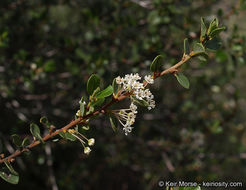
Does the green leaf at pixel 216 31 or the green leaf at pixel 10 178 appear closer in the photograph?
the green leaf at pixel 216 31

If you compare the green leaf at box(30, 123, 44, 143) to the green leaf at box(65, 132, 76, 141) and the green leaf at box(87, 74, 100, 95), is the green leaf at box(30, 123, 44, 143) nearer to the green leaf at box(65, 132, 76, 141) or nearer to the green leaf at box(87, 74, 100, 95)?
the green leaf at box(65, 132, 76, 141)

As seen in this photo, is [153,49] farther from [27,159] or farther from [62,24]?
[62,24]

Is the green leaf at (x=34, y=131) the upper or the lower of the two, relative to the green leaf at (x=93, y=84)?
lower

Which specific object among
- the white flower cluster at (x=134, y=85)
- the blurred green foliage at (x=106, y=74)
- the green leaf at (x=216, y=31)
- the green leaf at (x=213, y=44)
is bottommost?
the blurred green foliage at (x=106, y=74)

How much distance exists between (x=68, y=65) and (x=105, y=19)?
57 centimetres

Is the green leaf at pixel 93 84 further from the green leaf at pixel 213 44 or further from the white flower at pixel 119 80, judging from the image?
the green leaf at pixel 213 44

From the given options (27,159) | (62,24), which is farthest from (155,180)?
(62,24)

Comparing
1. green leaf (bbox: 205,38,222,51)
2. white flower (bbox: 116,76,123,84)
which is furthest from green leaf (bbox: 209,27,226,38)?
white flower (bbox: 116,76,123,84)

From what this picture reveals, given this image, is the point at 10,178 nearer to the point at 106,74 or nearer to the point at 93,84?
the point at 93,84

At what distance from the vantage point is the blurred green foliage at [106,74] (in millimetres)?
2289

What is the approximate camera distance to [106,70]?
2.30m

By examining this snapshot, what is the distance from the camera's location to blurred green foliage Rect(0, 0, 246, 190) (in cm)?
229

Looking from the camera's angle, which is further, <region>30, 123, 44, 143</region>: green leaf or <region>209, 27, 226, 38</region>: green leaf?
<region>30, 123, 44, 143</region>: green leaf

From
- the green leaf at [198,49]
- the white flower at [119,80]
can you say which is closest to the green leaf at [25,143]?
the white flower at [119,80]
